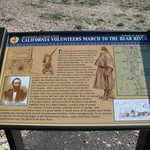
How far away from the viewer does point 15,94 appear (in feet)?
8.18

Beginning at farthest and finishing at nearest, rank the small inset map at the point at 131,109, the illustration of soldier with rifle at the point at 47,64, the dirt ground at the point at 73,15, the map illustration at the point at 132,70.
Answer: the dirt ground at the point at 73,15 → the illustration of soldier with rifle at the point at 47,64 → the map illustration at the point at 132,70 → the small inset map at the point at 131,109

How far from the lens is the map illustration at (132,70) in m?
2.45

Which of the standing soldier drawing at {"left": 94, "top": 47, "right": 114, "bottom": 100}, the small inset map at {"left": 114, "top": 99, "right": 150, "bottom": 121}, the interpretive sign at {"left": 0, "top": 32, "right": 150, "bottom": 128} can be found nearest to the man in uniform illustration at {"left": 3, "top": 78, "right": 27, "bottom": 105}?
the interpretive sign at {"left": 0, "top": 32, "right": 150, "bottom": 128}

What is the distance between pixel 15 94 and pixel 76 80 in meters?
0.55

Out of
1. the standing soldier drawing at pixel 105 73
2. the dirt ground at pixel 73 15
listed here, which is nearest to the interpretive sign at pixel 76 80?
the standing soldier drawing at pixel 105 73

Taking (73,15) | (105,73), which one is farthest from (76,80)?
(73,15)

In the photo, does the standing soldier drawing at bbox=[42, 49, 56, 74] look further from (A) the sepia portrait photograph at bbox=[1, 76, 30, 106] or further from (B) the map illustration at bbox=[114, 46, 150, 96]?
(B) the map illustration at bbox=[114, 46, 150, 96]

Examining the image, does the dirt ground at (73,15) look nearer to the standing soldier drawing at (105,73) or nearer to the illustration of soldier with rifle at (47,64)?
the illustration of soldier with rifle at (47,64)

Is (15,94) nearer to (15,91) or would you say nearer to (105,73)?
(15,91)

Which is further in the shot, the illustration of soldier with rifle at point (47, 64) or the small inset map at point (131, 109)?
the illustration of soldier with rifle at point (47, 64)

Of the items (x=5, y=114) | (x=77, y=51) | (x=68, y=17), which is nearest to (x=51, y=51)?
(x=77, y=51)

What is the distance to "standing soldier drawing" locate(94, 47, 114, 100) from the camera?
8.06ft

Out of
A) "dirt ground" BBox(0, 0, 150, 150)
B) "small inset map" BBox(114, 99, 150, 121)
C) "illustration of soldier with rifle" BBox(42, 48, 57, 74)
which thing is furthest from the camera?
"dirt ground" BBox(0, 0, 150, 150)

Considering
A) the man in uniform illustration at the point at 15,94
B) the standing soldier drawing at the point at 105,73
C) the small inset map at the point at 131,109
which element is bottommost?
the small inset map at the point at 131,109
